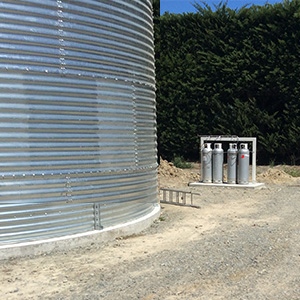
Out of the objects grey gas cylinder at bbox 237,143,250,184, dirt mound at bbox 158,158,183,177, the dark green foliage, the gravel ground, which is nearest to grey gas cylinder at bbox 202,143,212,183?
grey gas cylinder at bbox 237,143,250,184

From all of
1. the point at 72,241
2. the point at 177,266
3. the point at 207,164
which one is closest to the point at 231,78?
the point at 207,164

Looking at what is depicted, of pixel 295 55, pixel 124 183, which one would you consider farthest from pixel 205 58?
pixel 124 183

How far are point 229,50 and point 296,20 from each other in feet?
6.81

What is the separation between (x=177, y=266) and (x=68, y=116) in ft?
6.64

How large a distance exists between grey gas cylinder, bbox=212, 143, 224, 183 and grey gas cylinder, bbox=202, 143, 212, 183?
13 centimetres

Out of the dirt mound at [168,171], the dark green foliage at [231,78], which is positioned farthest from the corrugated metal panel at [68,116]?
the dark green foliage at [231,78]

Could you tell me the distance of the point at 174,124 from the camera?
15.0 metres

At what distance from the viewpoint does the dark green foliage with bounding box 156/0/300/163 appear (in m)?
13.7

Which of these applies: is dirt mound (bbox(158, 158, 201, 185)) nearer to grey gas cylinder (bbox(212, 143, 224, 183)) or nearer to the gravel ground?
grey gas cylinder (bbox(212, 143, 224, 183))

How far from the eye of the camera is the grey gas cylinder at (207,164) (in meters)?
11.0

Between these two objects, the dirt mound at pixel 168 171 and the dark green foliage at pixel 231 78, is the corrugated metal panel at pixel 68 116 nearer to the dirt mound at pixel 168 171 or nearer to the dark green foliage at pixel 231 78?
the dirt mound at pixel 168 171

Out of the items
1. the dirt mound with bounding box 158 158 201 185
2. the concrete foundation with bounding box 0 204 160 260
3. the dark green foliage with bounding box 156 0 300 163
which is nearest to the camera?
the concrete foundation with bounding box 0 204 160 260

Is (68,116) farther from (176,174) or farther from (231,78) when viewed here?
(231,78)

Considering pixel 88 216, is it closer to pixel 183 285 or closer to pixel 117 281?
pixel 117 281
